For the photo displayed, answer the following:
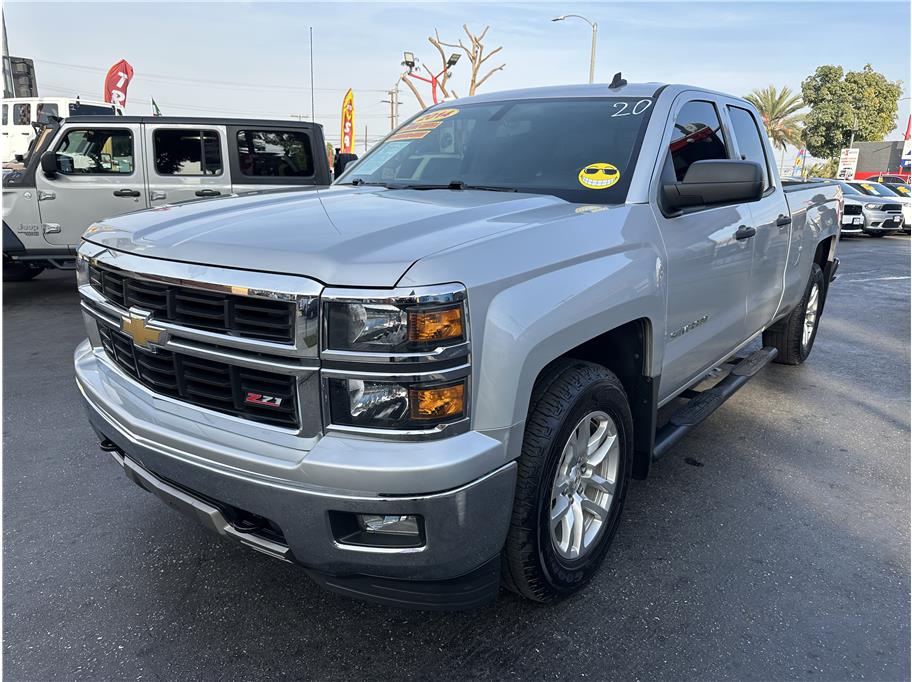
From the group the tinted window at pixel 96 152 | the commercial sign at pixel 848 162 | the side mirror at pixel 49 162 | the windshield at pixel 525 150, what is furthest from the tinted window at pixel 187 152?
the commercial sign at pixel 848 162

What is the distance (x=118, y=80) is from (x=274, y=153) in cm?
1593

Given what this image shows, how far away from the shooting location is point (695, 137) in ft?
11.1

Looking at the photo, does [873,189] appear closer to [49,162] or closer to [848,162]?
[848,162]

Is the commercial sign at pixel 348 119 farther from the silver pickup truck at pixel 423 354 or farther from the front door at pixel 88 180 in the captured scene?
the silver pickup truck at pixel 423 354

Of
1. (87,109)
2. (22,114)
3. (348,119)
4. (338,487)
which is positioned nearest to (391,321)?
(338,487)

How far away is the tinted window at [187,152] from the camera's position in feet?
25.8

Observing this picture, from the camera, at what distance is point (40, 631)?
2.36 meters

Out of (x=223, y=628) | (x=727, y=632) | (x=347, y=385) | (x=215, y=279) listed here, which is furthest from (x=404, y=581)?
(x=727, y=632)

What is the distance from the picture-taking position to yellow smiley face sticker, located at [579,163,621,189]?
2797 mm

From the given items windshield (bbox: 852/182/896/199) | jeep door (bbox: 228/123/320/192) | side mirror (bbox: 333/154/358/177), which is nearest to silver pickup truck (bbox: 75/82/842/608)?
side mirror (bbox: 333/154/358/177)

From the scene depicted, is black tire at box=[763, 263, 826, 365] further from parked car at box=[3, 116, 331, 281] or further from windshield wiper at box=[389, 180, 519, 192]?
parked car at box=[3, 116, 331, 281]

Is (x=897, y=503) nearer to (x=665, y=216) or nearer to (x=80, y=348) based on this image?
(x=665, y=216)

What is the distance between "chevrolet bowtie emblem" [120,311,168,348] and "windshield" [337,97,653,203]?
57.2 inches

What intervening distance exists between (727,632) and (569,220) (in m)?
1.55
